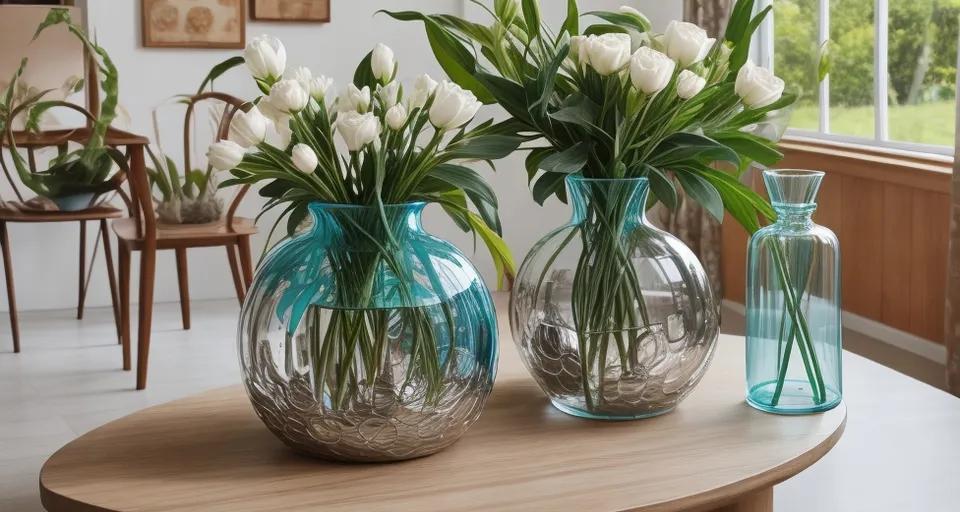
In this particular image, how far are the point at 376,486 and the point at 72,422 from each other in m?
2.25

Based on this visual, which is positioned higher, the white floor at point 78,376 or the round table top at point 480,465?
the round table top at point 480,465

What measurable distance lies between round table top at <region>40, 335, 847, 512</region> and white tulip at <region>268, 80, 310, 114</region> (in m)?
0.35

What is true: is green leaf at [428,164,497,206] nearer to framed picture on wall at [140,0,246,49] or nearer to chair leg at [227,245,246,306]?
chair leg at [227,245,246,306]

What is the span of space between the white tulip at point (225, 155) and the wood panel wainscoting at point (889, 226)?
2.87 meters

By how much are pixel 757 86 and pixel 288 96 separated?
486 mm

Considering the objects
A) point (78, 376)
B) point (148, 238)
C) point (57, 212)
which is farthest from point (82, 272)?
point (148, 238)

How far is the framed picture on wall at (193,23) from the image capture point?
14.9 feet

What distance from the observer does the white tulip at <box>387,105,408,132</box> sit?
3.46 ft

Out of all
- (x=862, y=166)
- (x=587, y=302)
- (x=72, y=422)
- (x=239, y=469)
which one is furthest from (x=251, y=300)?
(x=862, y=166)

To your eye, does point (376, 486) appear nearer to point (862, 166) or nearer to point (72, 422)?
point (72, 422)

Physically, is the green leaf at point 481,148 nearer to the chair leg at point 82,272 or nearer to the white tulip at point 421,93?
the white tulip at point 421,93

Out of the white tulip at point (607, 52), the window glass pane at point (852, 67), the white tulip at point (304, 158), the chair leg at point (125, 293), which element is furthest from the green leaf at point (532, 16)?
the window glass pane at point (852, 67)

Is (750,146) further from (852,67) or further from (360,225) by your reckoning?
(852,67)

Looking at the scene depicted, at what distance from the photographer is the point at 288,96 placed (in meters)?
1.03
